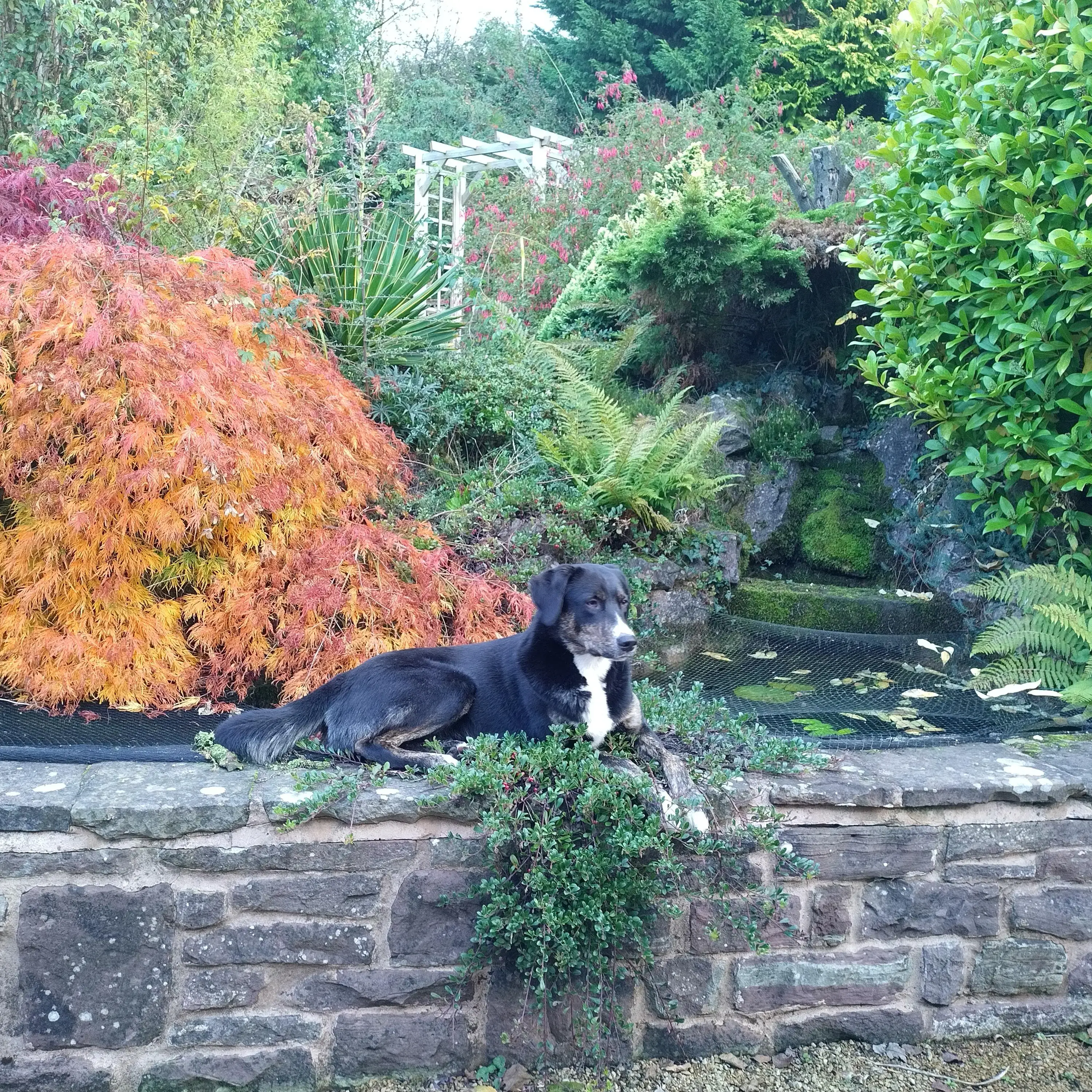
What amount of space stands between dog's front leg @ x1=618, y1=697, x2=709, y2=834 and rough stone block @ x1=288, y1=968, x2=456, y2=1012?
32.4 inches

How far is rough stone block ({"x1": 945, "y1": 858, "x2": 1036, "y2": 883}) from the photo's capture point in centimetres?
319

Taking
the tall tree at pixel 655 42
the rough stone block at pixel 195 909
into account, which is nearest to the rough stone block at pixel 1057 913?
the rough stone block at pixel 195 909

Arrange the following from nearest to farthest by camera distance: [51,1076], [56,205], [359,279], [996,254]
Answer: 1. [51,1076]
2. [996,254]
3. [56,205]
4. [359,279]

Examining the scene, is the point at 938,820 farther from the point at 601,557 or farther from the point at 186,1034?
the point at 601,557

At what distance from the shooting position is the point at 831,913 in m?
3.12

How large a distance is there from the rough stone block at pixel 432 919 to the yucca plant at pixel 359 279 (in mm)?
4276

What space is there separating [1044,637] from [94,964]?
12.5 feet

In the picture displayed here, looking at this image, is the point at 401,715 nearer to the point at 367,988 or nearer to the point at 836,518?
the point at 367,988

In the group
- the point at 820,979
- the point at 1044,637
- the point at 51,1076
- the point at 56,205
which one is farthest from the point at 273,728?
the point at 56,205

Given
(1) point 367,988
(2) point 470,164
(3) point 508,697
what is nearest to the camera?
(1) point 367,988

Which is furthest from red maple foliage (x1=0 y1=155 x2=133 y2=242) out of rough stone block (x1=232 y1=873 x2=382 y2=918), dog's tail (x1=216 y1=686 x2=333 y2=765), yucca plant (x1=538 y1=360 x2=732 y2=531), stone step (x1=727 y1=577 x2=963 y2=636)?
stone step (x1=727 y1=577 x2=963 y2=636)

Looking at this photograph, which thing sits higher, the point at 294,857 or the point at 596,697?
the point at 596,697

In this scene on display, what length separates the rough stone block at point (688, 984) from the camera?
9.91 feet

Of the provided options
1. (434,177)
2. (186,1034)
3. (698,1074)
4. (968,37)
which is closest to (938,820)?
(698,1074)
